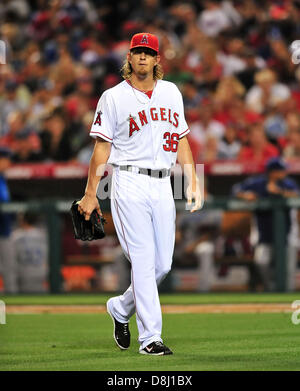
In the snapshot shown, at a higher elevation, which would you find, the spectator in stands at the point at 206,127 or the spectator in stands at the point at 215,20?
the spectator in stands at the point at 215,20

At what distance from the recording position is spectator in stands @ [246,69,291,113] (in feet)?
51.9

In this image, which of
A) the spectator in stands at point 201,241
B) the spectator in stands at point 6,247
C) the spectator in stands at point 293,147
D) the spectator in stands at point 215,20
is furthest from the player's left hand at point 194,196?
the spectator in stands at point 215,20

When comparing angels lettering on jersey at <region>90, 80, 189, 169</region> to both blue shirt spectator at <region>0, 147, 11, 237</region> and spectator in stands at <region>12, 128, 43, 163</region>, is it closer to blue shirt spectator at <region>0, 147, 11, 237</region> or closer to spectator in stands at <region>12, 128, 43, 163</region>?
blue shirt spectator at <region>0, 147, 11, 237</region>

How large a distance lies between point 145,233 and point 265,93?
9.38 m

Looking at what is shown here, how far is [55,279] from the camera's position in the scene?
44.5 ft

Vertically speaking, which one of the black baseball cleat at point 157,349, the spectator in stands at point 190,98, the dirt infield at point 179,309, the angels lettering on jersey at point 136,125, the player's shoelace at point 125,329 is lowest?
the dirt infield at point 179,309

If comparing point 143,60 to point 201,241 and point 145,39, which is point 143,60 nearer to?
point 145,39

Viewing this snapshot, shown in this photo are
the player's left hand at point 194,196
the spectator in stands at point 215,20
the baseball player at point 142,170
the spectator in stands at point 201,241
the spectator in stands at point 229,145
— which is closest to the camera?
the baseball player at point 142,170

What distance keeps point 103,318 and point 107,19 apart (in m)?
10.5

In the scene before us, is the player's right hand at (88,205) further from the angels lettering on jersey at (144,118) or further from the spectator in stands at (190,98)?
the spectator in stands at (190,98)

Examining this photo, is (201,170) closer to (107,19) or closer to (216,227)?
(216,227)

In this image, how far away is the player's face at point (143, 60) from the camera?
7020mm

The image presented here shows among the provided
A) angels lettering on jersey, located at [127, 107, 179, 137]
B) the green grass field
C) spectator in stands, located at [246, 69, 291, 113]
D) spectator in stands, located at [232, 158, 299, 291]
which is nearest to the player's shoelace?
the green grass field
